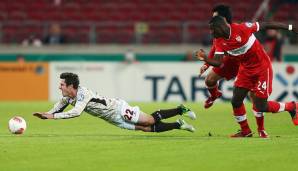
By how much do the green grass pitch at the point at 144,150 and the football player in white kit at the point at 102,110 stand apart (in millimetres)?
229

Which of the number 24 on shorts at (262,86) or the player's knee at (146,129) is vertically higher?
the number 24 on shorts at (262,86)

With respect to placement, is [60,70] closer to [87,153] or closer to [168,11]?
[168,11]

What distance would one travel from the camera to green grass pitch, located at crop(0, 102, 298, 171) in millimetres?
9383

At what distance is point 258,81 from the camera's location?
12.4 m

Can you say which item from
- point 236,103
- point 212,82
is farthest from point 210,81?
point 236,103

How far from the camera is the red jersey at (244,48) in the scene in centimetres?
1212

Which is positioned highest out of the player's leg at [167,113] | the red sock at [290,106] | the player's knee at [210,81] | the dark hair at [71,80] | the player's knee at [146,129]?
the dark hair at [71,80]

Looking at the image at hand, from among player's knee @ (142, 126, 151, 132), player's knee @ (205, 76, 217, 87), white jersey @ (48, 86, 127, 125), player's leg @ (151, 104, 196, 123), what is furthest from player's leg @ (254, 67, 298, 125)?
white jersey @ (48, 86, 127, 125)

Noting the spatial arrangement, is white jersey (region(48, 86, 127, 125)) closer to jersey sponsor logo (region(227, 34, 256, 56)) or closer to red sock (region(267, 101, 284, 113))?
jersey sponsor logo (region(227, 34, 256, 56))

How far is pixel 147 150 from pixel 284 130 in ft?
14.0

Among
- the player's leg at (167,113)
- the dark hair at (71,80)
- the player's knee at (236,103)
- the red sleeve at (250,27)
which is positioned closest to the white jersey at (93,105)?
the dark hair at (71,80)

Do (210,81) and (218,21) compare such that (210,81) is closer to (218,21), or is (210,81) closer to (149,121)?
(149,121)

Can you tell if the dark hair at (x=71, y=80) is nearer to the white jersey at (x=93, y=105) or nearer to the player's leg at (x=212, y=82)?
the white jersey at (x=93, y=105)

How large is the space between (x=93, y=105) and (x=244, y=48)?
2.43 m
